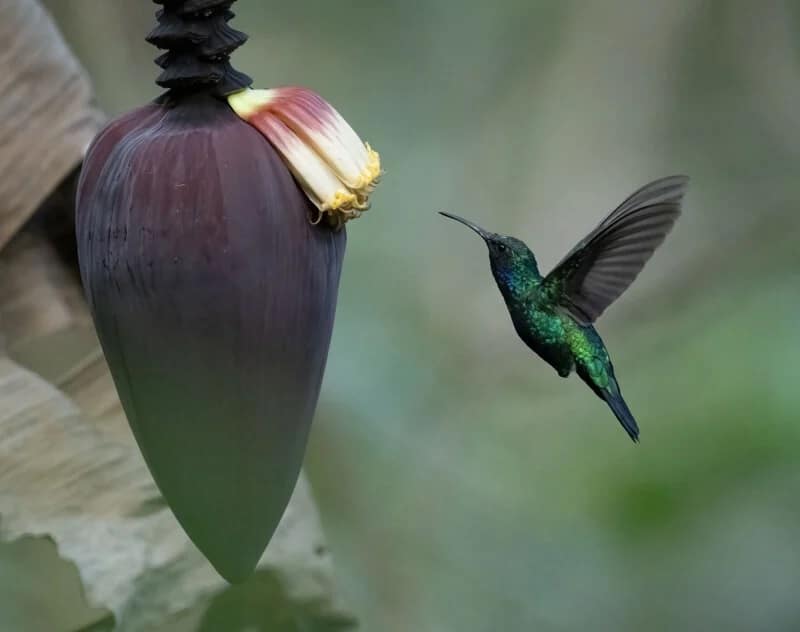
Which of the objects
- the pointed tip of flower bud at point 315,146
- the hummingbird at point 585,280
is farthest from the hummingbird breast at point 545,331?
the pointed tip of flower bud at point 315,146

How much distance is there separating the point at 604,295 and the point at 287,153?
0.88 feet

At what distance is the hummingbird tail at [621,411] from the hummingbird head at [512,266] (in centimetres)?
9

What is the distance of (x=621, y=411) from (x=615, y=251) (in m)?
0.10

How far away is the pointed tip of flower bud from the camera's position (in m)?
0.41

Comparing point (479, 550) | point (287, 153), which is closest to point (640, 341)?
point (479, 550)

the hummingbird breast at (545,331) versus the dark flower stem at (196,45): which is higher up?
the dark flower stem at (196,45)

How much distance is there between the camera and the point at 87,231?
421 mm

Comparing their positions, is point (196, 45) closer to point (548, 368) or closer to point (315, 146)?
point (315, 146)

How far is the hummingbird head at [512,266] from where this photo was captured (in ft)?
1.87

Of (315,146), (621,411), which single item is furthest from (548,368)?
(315,146)

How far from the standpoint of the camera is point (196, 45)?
404mm

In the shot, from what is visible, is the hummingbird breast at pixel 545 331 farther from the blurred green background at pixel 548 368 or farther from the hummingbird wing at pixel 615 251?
the blurred green background at pixel 548 368

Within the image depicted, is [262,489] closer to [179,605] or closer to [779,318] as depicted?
[179,605]

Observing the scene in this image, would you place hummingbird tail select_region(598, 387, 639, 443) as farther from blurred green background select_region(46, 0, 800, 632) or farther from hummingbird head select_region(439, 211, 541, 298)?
blurred green background select_region(46, 0, 800, 632)
